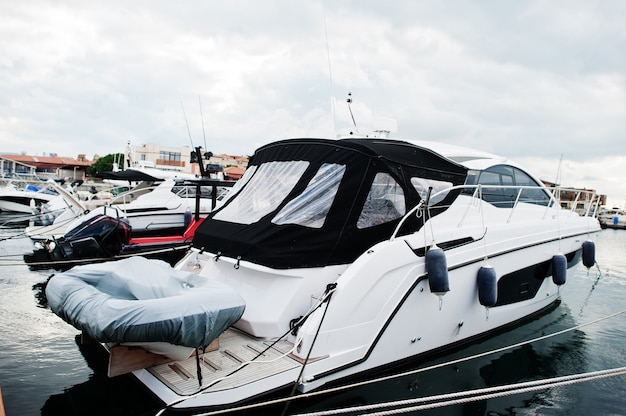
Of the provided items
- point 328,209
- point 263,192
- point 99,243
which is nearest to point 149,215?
point 99,243

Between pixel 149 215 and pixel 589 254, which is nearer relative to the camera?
pixel 589 254

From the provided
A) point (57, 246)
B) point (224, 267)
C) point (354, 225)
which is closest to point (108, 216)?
point (57, 246)

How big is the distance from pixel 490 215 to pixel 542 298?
196 cm

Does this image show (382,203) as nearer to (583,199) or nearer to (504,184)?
(504,184)

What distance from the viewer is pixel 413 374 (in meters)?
4.72

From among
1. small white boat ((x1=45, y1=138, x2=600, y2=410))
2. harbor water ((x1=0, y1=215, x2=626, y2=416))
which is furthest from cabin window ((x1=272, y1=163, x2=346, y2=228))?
harbor water ((x1=0, y1=215, x2=626, y2=416))

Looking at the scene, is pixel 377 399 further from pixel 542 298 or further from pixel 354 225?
pixel 542 298

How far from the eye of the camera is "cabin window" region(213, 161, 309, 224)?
191 inches

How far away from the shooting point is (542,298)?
6.86 metres

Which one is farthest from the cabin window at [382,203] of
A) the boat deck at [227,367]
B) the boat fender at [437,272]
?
the boat deck at [227,367]

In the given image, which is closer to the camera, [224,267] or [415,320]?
[415,320]

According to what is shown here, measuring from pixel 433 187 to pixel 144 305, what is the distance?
3.55 m

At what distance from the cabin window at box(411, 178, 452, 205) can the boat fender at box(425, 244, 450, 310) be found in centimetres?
→ 83

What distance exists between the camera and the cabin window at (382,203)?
461cm
